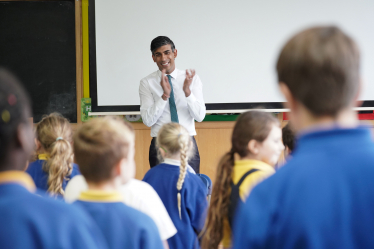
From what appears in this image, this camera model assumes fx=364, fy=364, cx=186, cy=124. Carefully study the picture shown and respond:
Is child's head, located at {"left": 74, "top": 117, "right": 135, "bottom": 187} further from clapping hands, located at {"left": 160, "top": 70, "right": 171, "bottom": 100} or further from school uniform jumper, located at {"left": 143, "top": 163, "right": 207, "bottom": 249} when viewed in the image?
clapping hands, located at {"left": 160, "top": 70, "right": 171, "bottom": 100}

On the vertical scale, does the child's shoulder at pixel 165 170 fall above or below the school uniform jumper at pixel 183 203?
above

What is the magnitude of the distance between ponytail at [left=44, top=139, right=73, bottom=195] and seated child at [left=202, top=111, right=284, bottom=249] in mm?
870

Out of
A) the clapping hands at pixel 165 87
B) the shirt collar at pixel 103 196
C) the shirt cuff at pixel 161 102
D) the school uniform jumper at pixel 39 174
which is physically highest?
the clapping hands at pixel 165 87

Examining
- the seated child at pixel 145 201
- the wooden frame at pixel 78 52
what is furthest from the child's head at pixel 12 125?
the wooden frame at pixel 78 52

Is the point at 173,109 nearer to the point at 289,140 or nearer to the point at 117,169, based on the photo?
the point at 289,140

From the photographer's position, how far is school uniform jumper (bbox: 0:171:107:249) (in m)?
0.62

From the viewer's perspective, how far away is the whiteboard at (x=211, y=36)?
383 centimetres

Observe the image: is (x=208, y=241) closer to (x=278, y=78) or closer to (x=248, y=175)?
(x=248, y=175)

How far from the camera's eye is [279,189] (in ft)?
1.79

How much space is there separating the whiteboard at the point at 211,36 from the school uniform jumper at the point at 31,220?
3241mm

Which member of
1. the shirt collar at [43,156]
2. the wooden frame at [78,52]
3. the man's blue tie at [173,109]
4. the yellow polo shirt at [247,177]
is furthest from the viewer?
the wooden frame at [78,52]

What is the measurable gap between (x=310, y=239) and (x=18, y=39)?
419cm

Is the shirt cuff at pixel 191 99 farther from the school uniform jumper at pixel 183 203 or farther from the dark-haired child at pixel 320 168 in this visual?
the dark-haired child at pixel 320 168

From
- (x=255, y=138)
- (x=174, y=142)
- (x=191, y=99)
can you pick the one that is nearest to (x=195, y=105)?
(x=191, y=99)
